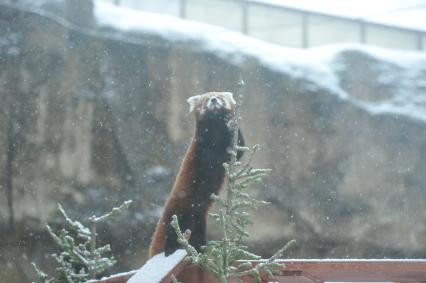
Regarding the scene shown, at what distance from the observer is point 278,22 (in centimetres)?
790

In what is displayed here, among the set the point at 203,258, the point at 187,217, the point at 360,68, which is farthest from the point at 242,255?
the point at 360,68

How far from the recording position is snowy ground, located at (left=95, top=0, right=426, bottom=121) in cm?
723

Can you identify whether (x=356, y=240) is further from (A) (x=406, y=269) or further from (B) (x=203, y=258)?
(B) (x=203, y=258)

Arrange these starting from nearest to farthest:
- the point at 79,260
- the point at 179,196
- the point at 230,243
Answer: the point at 230,243
the point at 79,260
the point at 179,196

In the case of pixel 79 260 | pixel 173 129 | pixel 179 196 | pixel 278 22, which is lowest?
Answer: pixel 179 196

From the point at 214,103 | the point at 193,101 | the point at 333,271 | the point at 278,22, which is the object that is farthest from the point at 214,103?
the point at 333,271

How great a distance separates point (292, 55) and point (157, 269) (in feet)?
17.0

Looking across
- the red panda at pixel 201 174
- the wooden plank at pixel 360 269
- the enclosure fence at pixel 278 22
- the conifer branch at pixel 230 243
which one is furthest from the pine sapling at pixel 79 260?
the enclosure fence at pixel 278 22

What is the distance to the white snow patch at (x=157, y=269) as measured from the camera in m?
2.55

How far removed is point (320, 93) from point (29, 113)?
3405 mm

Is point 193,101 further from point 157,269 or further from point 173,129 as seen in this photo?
point 157,269

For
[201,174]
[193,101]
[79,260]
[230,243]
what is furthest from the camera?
[193,101]

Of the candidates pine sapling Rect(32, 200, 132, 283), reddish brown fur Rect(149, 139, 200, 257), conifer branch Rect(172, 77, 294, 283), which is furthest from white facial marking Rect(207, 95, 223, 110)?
conifer branch Rect(172, 77, 294, 283)

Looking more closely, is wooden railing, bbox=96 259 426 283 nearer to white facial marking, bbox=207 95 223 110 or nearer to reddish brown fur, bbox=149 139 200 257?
reddish brown fur, bbox=149 139 200 257
